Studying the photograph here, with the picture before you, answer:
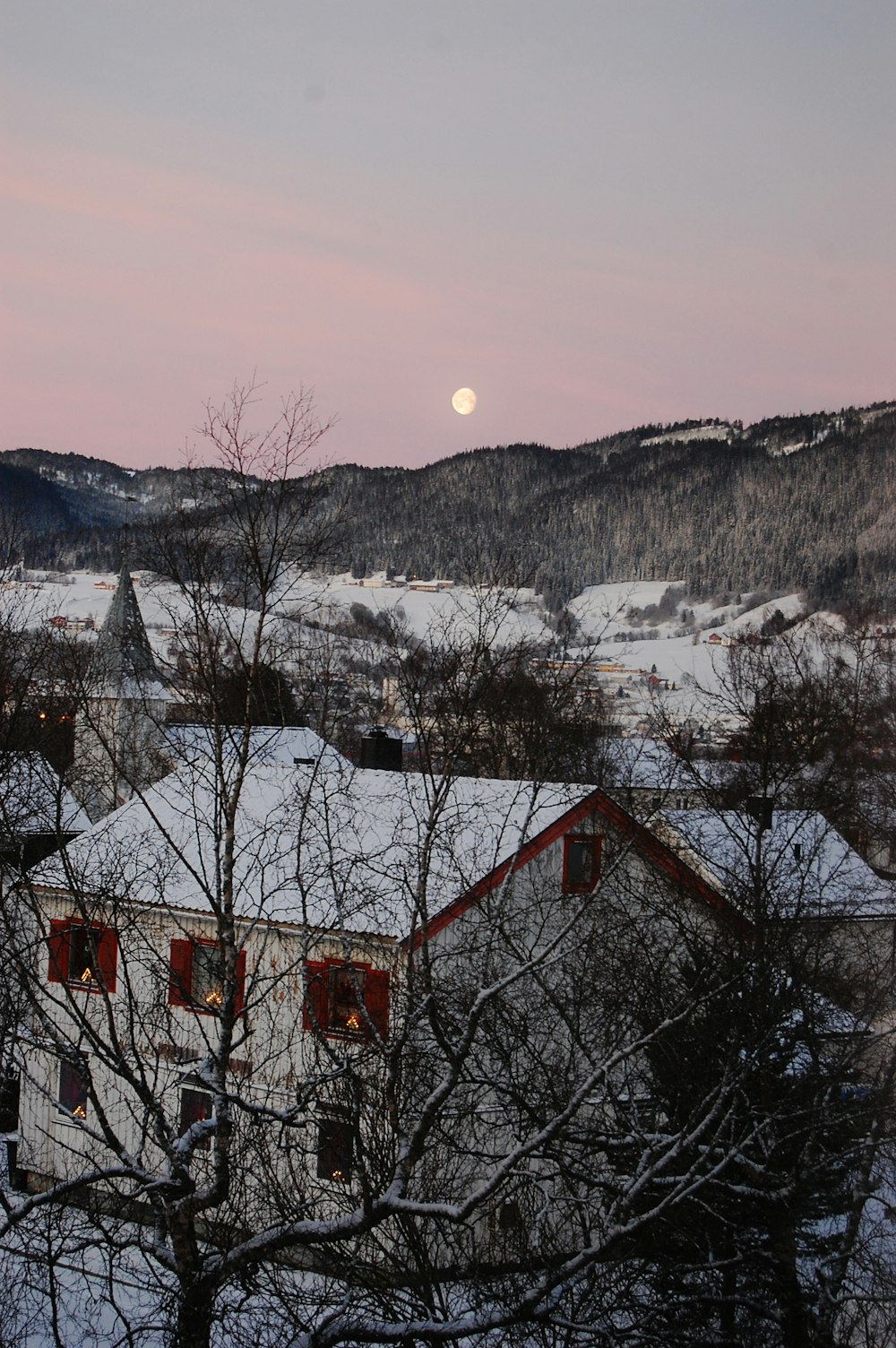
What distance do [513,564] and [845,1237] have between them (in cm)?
711

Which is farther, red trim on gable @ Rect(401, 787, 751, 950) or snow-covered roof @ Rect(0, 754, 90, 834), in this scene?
red trim on gable @ Rect(401, 787, 751, 950)

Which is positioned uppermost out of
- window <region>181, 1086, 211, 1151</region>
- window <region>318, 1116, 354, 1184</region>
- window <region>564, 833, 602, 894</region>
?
window <region>564, 833, 602, 894</region>

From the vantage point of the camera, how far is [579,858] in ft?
62.8

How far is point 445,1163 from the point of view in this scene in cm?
1068

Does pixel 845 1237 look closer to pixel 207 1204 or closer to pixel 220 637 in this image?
pixel 207 1204

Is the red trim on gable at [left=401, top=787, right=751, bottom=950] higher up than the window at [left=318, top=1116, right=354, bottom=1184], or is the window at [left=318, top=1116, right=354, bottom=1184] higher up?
the red trim on gable at [left=401, top=787, right=751, bottom=950]

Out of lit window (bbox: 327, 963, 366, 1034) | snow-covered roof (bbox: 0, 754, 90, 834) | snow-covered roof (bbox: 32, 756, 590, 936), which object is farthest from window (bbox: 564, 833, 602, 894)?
snow-covered roof (bbox: 0, 754, 90, 834)

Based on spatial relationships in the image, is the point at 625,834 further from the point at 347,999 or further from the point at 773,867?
the point at 347,999

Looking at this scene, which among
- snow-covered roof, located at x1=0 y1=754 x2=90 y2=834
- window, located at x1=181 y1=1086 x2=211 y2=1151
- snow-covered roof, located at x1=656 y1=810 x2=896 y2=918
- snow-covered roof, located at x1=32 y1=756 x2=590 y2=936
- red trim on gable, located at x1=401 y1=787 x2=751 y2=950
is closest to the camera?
snow-covered roof, located at x1=0 y1=754 x2=90 y2=834

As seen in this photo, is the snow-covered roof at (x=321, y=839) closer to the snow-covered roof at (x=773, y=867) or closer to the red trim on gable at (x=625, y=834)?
the red trim on gable at (x=625, y=834)

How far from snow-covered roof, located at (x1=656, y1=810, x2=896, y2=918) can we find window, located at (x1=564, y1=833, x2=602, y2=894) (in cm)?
106

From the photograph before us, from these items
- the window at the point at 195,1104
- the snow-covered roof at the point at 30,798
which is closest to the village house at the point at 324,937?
the window at the point at 195,1104

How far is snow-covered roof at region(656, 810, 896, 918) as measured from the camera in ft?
44.4

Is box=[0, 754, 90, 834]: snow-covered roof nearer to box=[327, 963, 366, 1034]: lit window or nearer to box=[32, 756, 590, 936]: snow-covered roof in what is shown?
box=[32, 756, 590, 936]: snow-covered roof
